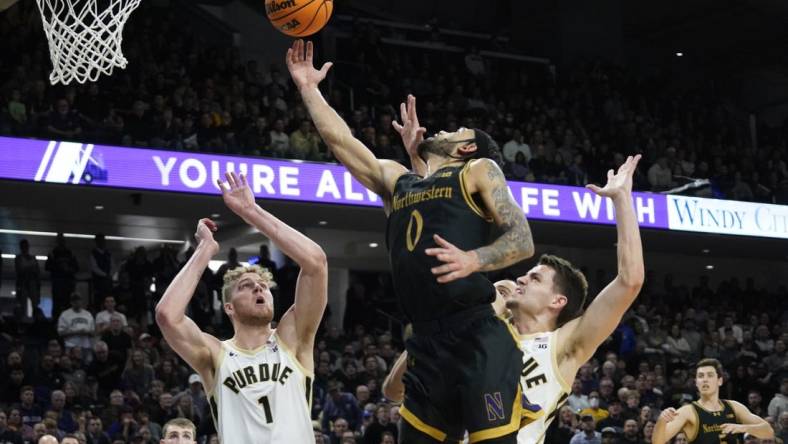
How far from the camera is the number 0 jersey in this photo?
4.04m

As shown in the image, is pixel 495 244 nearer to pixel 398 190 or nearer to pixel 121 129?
pixel 398 190

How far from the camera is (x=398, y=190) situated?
4.30 m

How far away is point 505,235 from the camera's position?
397cm

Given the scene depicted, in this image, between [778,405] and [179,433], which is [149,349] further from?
[778,405]

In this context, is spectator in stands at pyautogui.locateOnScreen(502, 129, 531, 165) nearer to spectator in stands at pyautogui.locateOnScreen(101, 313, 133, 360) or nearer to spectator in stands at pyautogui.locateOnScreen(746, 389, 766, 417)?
spectator in stands at pyautogui.locateOnScreen(746, 389, 766, 417)

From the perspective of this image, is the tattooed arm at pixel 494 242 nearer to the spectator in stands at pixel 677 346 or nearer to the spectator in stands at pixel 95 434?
the spectator in stands at pixel 95 434

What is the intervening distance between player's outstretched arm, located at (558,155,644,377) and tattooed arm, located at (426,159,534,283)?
29.4 inches

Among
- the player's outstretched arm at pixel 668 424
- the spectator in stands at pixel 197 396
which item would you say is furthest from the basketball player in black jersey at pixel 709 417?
the spectator in stands at pixel 197 396

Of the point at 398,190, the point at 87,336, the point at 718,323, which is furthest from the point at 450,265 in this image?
the point at 718,323

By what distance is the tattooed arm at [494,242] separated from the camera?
147 inches

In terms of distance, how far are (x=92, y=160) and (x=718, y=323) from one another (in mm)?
11509

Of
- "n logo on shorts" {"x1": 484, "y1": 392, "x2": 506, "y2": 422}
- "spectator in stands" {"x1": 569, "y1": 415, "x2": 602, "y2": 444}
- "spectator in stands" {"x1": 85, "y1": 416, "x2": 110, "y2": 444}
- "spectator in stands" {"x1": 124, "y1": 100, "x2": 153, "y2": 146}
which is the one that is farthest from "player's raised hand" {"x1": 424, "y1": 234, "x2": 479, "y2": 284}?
"spectator in stands" {"x1": 124, "y1": 100, "x2": 153, "y2": 146}

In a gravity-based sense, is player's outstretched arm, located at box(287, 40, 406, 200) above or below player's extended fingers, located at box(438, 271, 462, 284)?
above

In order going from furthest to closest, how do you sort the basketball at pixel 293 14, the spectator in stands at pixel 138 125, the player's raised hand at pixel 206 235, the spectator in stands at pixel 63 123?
the spectator in stands at pixel 138 125 < the spectator in stands at pixel 63 123 < the basketball at pixel 293 14 < the player's raised hand at pixel 206 235
